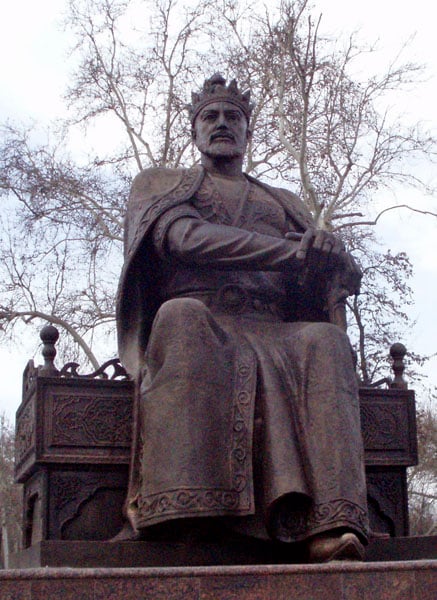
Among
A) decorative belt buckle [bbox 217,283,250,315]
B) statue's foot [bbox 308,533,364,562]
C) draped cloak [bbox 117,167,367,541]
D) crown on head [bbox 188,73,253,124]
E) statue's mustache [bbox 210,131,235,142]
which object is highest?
crown on head [bbox 188,73,253,124]

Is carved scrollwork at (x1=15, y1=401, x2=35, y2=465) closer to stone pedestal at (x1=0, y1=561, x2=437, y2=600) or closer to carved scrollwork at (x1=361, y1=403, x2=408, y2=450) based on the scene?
stone pedestal at (x1=0, y1=561, x2=437, y2=600)

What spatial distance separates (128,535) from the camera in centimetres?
460

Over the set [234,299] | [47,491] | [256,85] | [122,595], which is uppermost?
[256,85]

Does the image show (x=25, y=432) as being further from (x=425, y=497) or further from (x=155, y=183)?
(x=425, y=497)

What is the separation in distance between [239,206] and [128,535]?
1788 mm

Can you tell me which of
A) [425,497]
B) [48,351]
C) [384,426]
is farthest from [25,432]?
[425,497]

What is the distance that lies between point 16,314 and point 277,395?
11805 mm

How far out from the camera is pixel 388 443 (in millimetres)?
5422

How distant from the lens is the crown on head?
221 inches

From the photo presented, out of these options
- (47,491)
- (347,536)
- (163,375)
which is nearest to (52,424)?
(47,491)

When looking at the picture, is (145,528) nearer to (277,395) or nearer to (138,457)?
(138,457)

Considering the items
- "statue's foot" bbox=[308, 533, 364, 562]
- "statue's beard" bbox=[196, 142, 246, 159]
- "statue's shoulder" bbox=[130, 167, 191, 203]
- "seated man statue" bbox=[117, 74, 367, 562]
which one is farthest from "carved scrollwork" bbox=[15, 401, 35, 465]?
"statue's beard" bbox=[196, 142, 246, 159]

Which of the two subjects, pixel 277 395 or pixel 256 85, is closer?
pixel 277 395

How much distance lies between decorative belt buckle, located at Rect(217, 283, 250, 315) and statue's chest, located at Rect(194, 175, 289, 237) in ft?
1.24
